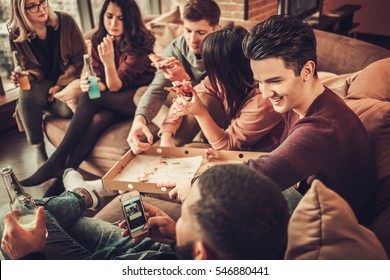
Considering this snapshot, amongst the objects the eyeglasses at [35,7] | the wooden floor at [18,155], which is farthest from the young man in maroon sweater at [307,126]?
the wooden floor at [18,155]

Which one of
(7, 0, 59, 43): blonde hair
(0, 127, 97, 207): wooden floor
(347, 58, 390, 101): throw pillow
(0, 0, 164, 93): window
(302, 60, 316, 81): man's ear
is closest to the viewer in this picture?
(302, 60, 316, 81): man's ear

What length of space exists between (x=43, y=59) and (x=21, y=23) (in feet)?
0.74

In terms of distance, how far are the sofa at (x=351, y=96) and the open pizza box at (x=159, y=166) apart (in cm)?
20

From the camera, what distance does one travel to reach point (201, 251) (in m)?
0.89

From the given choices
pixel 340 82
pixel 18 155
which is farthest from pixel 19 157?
pixel 340 82

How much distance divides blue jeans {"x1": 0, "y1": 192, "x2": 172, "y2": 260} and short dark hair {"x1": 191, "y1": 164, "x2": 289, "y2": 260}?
1.55ft

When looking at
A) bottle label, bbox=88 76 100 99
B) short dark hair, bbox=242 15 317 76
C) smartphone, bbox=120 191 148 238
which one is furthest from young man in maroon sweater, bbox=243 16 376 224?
bottle label, bbox=88 76 100 99

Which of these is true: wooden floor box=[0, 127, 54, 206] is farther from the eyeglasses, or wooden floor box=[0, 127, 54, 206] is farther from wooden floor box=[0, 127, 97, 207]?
the eyeglasses

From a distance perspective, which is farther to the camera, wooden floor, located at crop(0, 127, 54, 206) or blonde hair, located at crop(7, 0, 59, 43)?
wooden floor, located at crop(0, 127, 54, 206)

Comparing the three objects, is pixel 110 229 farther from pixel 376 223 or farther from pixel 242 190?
pixel 376 223

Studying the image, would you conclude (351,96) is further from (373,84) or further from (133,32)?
(133,32)

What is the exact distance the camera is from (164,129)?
1.91m

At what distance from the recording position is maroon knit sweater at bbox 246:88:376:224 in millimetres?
1175
